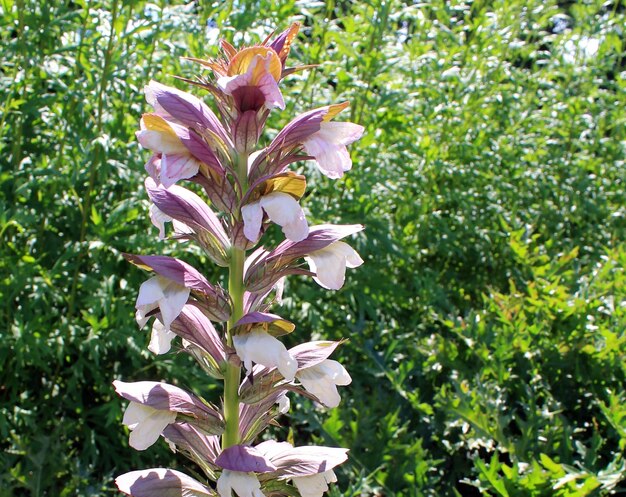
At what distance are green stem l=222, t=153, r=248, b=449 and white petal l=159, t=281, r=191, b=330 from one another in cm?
14

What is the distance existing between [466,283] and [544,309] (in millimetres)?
1136

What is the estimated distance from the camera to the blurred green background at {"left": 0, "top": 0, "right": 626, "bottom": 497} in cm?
306

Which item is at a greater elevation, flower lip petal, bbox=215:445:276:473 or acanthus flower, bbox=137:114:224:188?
acanthus flower, bbox=137:114:224:188

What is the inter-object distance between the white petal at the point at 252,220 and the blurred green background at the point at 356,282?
5.29ft

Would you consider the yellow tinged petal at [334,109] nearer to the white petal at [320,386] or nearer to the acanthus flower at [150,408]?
the white petal at [320,386]

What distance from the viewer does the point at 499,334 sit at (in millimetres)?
3730

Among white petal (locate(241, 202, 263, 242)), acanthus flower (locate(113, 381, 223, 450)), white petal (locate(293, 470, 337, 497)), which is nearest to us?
white petal (locate(241, 202, 263, 242))

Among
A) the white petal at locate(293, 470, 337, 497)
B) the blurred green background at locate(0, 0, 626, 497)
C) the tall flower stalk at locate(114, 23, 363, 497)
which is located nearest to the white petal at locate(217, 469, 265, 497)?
the tall flower stalk at locate(114, 23, 363, 497)

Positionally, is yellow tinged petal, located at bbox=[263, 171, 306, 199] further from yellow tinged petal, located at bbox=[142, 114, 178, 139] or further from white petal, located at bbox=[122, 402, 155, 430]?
white petal, located at bbox=[122, 402, 155, 430]

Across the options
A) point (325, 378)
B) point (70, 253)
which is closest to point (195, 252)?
point (70, 253)

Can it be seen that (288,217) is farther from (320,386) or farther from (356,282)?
(356,282)

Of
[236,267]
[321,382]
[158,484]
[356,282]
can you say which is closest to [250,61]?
[236,267]

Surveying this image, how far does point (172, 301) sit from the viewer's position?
55.1 inches

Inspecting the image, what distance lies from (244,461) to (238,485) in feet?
0.16
